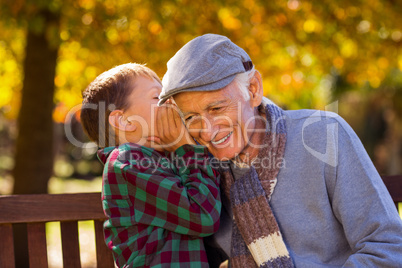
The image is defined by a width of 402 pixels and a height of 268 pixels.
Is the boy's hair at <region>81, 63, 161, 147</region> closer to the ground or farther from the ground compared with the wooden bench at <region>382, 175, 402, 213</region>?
farther from the ground

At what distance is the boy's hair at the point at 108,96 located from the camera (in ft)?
7.79

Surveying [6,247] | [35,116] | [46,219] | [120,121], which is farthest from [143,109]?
[35,116]

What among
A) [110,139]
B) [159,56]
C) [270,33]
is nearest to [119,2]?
[159,56]

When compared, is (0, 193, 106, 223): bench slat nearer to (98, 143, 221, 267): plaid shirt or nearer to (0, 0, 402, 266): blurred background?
(98, 143, 221, 267): plaid shirt

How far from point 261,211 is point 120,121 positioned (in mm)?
839

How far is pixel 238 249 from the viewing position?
222 cm

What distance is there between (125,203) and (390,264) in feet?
3.85

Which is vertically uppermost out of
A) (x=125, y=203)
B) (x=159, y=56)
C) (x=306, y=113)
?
(x=159, y=56)

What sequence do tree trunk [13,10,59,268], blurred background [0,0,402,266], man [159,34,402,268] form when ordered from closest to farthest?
Answer: man [159,34,402,268] → blurred background [0,0,402,266] → tree trunk [13,10,59,268]

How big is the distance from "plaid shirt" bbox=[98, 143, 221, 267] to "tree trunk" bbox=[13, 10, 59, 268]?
3.49 meters

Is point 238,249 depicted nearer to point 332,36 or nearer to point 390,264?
point 390,264

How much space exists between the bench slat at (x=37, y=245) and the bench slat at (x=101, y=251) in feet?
0.94

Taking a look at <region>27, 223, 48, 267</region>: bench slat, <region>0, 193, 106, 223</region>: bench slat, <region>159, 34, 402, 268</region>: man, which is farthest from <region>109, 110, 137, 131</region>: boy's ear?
<region>27, 223, 48, 267</region>: bench slat

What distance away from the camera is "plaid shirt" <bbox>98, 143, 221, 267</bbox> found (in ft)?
6.85
